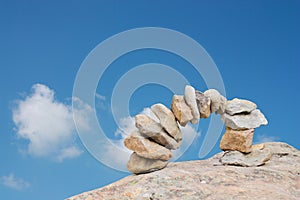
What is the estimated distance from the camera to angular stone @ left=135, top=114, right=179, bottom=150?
312 inches

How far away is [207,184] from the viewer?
711 cm

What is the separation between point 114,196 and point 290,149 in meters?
5.32

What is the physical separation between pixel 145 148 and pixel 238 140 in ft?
7.18

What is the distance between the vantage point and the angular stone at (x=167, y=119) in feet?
26.5

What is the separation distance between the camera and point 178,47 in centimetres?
796

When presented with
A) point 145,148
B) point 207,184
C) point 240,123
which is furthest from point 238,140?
point 145,148

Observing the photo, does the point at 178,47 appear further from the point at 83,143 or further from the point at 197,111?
the point at 83,143

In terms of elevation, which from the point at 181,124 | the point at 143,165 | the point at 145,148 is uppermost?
the point at 181,124

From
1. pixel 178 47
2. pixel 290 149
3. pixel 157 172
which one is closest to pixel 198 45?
pixel 178 47

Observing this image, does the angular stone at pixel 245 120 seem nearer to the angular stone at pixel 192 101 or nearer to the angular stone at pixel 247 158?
the angular stone at pixel 247 158

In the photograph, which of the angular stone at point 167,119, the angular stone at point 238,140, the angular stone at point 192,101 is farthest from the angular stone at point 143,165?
the angular stone at point 238,140

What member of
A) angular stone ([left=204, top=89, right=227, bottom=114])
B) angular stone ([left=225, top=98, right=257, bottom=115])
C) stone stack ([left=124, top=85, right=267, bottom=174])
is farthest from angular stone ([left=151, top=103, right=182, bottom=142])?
angular stone ([left=225, top=98, right=257, bottom=115])

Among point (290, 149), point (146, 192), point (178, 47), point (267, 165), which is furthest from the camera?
point (290, 149)

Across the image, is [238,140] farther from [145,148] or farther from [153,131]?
[145,148]
